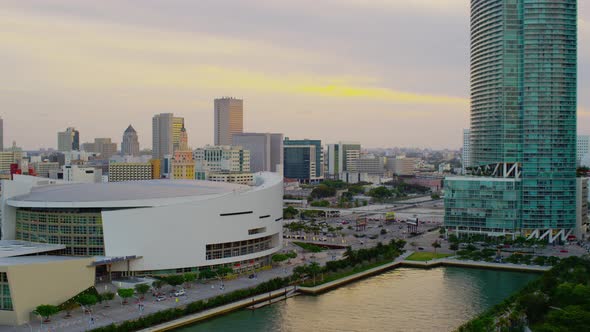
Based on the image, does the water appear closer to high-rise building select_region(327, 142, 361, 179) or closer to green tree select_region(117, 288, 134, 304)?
green tree select_region(117, 288, 134, 304)

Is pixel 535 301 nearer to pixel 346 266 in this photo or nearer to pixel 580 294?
pixel 580 294

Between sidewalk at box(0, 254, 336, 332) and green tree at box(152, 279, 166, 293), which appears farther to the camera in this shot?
green tree at box(152, 279, 166, 293)

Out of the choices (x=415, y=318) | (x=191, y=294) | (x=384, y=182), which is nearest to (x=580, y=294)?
(x=415, y=318)

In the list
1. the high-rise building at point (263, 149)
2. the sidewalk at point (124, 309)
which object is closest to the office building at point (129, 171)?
the high-rise building at point (263, 149)

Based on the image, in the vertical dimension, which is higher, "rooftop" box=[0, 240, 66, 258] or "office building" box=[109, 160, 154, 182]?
"office building" box=[109, 160, 154, 182]

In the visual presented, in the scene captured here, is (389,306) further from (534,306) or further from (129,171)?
(129,171)

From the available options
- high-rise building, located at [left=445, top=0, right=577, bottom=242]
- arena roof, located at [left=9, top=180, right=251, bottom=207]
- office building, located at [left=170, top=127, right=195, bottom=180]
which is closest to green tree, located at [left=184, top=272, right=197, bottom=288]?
arena roof, located at [left=9, top=180, right=251, bottom=207]
